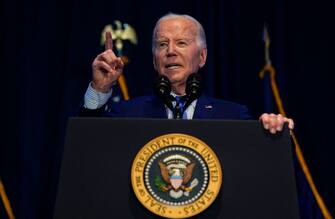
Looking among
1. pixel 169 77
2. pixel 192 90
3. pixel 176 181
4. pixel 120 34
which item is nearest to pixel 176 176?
pixel 176 181

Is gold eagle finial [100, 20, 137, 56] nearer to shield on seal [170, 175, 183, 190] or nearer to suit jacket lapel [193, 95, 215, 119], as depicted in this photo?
suit jacket lapel [193, 95, 215, 119]

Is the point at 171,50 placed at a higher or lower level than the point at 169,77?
higher

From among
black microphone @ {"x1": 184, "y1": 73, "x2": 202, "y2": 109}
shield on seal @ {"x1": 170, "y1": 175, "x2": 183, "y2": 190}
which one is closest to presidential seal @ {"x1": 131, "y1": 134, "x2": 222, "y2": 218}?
shield on seal @ {"x1": 170, "y1": 175, "x2": 183, "y2": 190}

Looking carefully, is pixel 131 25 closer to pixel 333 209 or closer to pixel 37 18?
pixel 37 18

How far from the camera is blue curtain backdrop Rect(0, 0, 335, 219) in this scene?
111 inches

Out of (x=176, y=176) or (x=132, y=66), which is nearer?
(x=176, y=176)

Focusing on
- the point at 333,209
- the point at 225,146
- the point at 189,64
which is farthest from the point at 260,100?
the point at 225,146

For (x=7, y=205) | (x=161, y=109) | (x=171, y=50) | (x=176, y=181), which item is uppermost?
(x=171, y=50)

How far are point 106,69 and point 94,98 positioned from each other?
153mm

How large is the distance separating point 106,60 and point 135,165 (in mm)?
504

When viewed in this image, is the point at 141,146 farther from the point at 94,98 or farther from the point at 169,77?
the point at 169,77

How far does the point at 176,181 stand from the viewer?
43.1 inches

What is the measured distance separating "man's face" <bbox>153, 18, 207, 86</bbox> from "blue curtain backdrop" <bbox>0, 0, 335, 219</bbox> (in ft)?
2.86

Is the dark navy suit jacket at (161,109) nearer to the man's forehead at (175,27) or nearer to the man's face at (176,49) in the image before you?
the man's face at (176,49)
